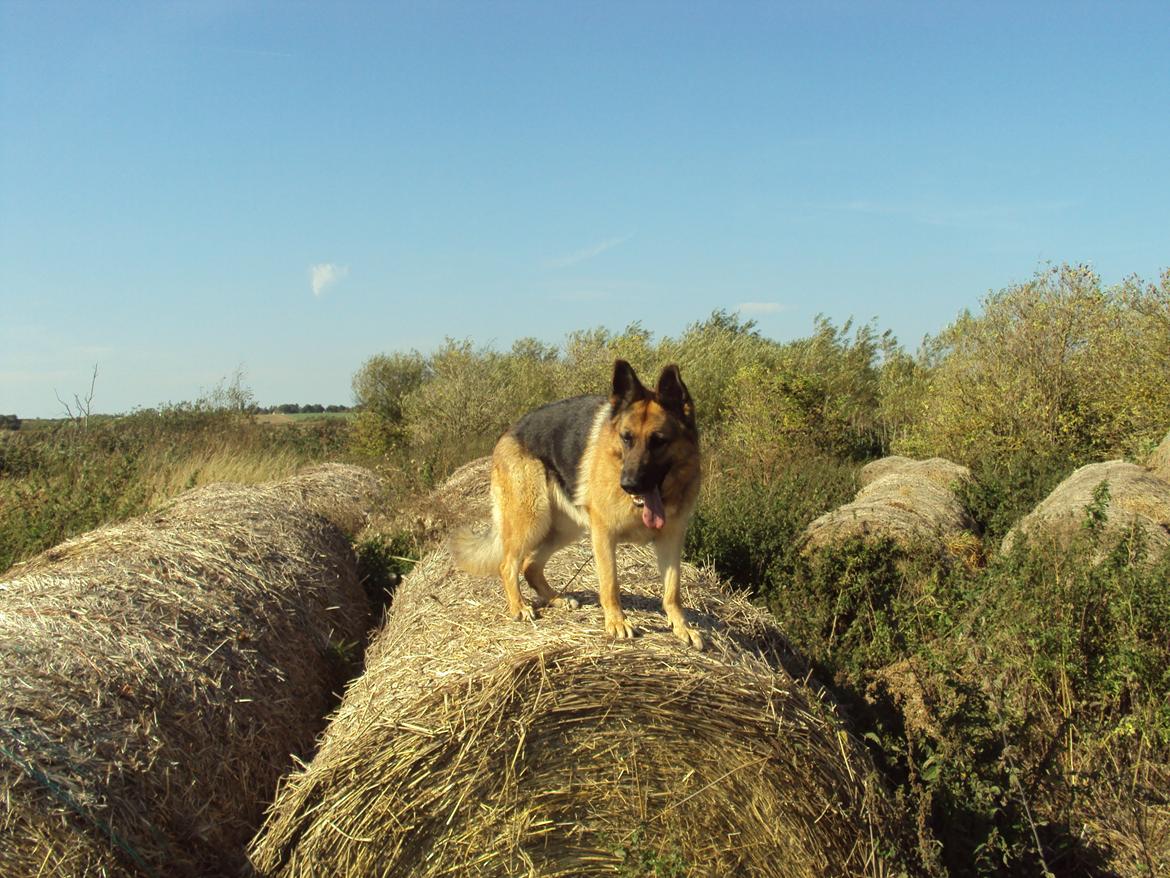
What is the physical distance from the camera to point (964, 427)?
17.3 metres

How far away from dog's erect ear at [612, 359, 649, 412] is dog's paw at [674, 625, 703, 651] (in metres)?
1.19

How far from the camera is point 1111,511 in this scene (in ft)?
28.8

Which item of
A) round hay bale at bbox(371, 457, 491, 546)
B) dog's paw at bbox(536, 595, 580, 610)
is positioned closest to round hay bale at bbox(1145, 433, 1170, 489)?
round hay bale at bbox(371, 457, 491, 546)

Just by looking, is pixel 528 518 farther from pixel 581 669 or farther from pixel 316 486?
pixel 316 486

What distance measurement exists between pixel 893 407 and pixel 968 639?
19.7 metres

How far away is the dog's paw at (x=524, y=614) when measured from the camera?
16.5ft

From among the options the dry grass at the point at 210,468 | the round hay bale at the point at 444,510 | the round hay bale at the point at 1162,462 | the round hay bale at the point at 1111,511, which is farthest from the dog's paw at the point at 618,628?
the round hay bale at the point at 1162,462

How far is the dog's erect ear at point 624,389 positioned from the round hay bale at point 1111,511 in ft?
11.0

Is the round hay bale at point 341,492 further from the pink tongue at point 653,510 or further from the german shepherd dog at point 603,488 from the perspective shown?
the pink tongue at point 653,510

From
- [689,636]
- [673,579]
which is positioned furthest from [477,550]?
[689,636]

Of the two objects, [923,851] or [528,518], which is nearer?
[923,851]

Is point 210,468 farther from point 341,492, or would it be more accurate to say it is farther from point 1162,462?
point 1162,462

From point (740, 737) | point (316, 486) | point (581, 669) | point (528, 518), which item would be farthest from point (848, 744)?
point (316, 486)

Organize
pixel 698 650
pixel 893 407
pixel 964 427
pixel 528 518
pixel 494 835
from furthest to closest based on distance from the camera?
pixel 893 407 < pixel 964 427 < pixel 528 518 < pixel 698 650 < pixel 494 835
